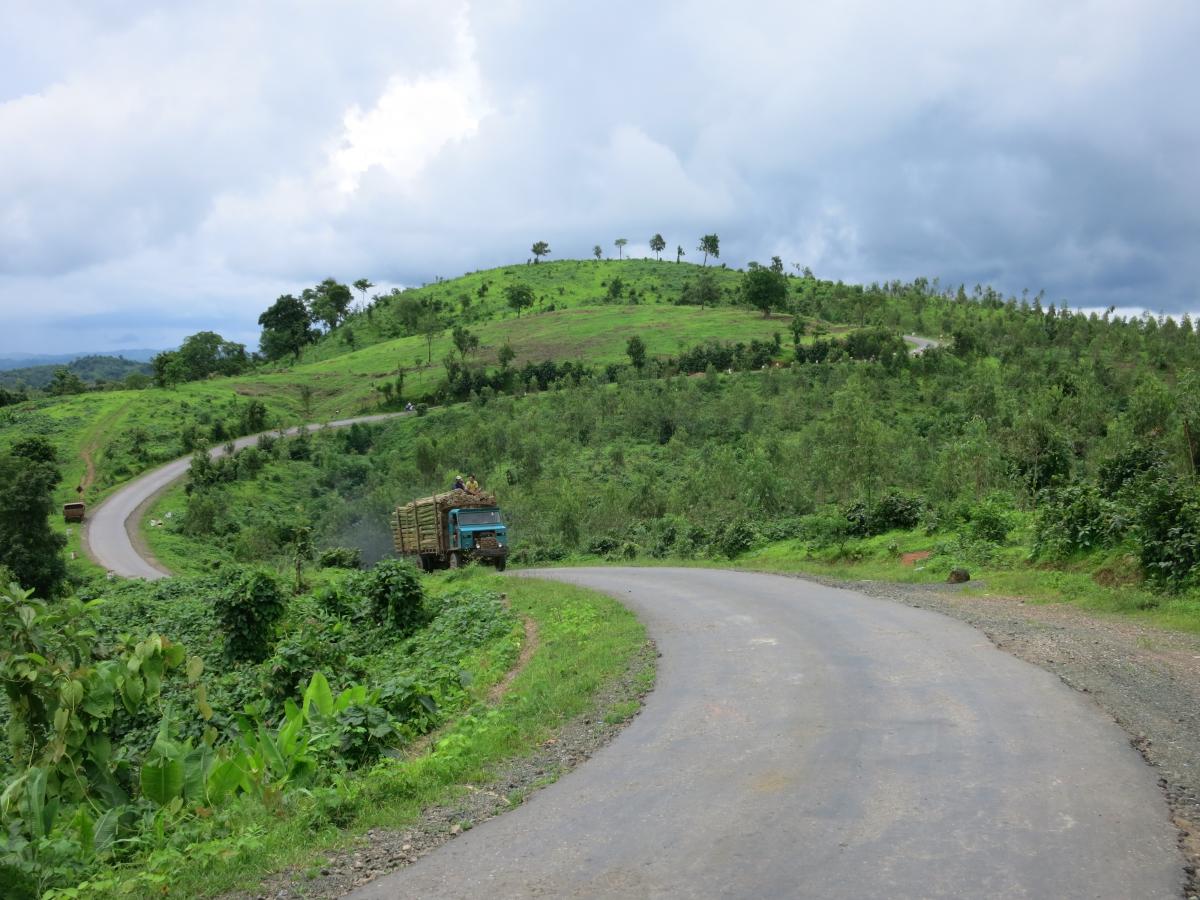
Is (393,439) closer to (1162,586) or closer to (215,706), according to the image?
(215,706)

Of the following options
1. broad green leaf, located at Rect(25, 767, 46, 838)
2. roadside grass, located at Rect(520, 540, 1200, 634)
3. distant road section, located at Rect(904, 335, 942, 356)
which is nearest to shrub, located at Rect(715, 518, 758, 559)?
roadside grass, located at Rect(520, 540, 1200, 634)

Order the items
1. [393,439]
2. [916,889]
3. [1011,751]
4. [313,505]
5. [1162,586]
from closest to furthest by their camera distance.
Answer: [916,889] < [1011,751] < [1162,586] < [313,505] < [393,439]

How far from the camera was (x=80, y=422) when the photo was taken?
73000mm

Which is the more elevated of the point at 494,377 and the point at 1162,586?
the point at 494,377

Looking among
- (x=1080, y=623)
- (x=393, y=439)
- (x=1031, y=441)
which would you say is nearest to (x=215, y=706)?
(x=1080, y=623)

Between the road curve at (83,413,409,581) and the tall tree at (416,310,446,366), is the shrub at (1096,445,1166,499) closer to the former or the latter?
the road curve at (83,413,409,581)

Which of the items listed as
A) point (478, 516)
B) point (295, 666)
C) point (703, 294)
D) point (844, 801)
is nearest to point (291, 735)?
point (844, 801)

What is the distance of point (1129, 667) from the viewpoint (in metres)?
10.3

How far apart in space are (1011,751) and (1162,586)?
9.65 metres

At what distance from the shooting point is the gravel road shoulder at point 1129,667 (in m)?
6.70

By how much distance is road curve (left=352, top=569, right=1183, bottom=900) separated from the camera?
5.26m

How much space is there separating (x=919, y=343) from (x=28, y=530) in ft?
253

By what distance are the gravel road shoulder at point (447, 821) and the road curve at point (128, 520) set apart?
3572cm

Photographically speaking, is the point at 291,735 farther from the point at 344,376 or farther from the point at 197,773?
the point at 344,376
